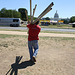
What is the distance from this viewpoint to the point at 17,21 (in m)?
37.4

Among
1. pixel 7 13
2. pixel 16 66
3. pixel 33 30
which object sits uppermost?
pixel 7 13

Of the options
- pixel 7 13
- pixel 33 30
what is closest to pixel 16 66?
pixel 33 30

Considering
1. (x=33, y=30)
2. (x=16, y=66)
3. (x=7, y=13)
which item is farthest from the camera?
(x=7, y=13)

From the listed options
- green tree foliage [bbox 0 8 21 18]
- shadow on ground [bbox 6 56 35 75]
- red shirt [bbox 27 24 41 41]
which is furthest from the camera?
green tree foliage [bbox 0 8 21 18]

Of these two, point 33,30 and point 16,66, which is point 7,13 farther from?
point 16,66

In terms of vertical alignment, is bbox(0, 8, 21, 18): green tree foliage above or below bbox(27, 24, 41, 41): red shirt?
above

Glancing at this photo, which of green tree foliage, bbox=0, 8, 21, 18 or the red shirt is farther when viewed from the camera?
green tree foliage, bbox=0, 8, 21, 18

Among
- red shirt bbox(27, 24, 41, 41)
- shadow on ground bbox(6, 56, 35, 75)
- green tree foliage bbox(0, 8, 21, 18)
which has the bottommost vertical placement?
shadow on ground bbox(6, 56, 35, 75)

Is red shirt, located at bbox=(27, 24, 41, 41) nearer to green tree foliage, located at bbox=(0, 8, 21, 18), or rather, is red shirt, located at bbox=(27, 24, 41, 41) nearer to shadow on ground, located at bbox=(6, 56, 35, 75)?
shadow on ground, located at bbox=(6, 56, 35, 75)

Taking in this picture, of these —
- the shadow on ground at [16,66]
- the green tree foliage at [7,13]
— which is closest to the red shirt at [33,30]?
the shadow on ground at [16,66]

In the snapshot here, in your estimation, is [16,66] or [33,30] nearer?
[16,66]

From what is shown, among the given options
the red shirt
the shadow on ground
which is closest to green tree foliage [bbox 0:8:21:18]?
the red shirt

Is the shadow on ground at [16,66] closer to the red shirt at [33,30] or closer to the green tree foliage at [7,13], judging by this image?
the red shirt at [33,30]

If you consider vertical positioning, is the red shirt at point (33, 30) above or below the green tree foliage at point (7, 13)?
below
